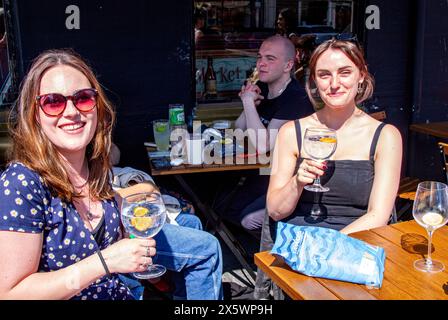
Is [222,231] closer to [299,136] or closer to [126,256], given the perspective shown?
[299,136]

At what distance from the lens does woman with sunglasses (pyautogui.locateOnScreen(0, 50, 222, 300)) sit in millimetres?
1587

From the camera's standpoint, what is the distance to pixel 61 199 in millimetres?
1737

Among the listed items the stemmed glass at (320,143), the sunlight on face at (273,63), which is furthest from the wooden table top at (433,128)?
the stemmed glass at (320,143)

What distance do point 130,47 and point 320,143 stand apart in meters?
2.19

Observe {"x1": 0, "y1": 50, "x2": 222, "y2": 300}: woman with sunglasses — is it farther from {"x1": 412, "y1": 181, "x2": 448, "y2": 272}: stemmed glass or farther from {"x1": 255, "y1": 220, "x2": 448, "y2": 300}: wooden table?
{"x1": 412, "y1": 181, "x2": 448, "y2": 272}: stemmed glass

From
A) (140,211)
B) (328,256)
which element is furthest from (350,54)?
(140,211)

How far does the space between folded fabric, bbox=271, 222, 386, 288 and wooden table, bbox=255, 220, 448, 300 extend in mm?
29

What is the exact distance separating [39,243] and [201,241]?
36.8 inches

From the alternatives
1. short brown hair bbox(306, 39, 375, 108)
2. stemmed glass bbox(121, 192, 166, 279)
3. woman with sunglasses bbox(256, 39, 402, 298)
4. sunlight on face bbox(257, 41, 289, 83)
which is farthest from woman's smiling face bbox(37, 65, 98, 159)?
sunlight on face bbox(257, 41, 289, 83)

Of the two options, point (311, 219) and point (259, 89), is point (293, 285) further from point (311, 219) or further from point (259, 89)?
point (259, 89)

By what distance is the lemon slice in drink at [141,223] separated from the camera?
67.4 inches

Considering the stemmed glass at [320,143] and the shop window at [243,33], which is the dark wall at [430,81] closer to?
the shop window at [243,33]
